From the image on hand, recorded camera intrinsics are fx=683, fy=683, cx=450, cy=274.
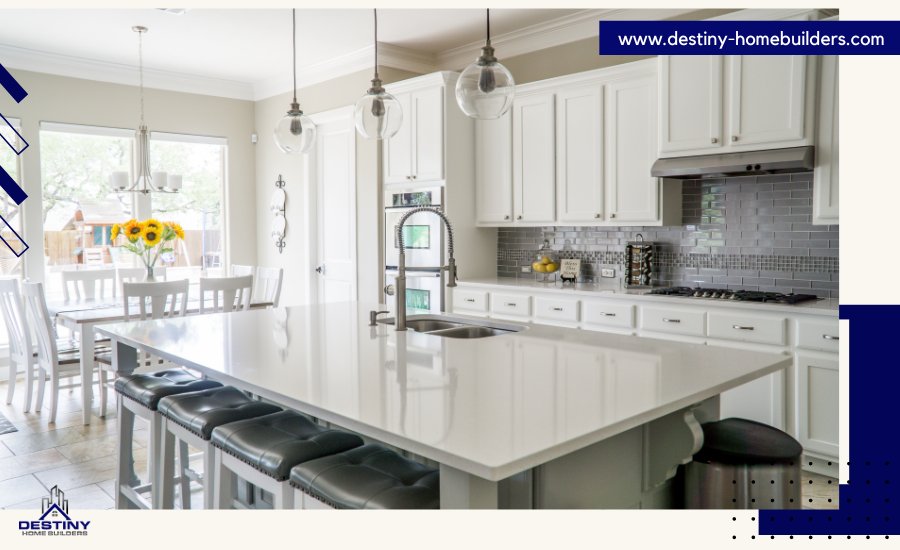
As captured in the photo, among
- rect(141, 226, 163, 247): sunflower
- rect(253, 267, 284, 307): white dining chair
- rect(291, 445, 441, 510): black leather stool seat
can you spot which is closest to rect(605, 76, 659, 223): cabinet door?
rect(253, 267, 284, 307): white dining chair

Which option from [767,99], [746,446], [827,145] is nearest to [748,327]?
[827,145]

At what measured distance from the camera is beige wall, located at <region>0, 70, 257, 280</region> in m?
5.65

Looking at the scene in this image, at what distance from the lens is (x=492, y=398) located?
1671mm

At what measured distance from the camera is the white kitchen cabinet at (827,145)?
3346 mm

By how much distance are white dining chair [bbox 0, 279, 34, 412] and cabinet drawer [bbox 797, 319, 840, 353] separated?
180 inches

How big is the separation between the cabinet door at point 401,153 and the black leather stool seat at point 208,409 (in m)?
3.02

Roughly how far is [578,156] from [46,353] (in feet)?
12.1

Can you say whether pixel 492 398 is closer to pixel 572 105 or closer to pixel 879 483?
pixel 879 483

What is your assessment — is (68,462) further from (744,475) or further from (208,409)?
(744,475)

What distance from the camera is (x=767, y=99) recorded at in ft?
11.6

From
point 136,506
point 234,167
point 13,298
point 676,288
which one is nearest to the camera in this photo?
point 136,506

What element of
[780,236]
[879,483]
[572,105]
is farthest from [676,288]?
[879,483]

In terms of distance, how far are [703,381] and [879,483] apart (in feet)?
2.08
